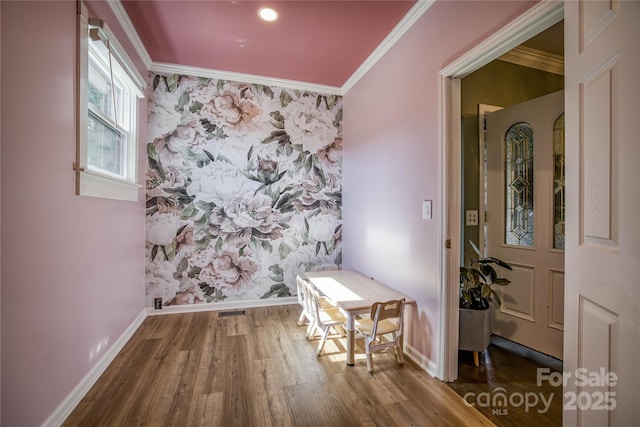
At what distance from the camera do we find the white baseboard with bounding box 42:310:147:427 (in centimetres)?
148

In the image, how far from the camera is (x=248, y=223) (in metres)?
3.31

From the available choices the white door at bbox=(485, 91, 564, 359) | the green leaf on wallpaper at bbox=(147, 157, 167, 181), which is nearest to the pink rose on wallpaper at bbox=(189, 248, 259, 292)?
the green leaf on wallpaper at bbox=(147, 157, 167, 181)

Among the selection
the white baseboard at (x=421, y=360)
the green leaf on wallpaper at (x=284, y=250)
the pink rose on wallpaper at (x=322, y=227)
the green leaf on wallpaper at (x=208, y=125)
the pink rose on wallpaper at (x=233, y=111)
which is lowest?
the white baseboard at (x=421, y=360)

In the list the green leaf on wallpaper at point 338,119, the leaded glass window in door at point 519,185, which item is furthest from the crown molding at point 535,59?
the green leaf on wallpaper at point 338,119

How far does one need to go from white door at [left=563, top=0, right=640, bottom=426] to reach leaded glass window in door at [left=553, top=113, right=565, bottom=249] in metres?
1.45

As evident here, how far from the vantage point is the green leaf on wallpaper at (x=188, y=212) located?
3.10 m

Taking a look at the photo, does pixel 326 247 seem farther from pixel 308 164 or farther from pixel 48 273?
pixel 48 273

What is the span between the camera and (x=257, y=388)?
1801mm

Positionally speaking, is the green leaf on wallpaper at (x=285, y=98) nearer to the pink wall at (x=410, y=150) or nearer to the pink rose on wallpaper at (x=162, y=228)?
the pink wall at (x=410, y=150)

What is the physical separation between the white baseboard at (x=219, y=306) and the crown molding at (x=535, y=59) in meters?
3.34

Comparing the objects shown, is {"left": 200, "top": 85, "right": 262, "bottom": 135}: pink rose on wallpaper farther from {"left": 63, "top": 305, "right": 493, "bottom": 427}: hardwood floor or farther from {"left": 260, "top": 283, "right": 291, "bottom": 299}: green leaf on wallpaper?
{"left": 63, "top": 305, "right": 493, "bottom": 427}: hardwood floor

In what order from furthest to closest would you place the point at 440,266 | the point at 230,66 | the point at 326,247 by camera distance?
the point at 326,247 → the point at 230,66 → the point at 440,266

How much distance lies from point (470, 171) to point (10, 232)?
307 centimetres

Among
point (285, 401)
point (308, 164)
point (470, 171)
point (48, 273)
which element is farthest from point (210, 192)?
point (470, 171)
